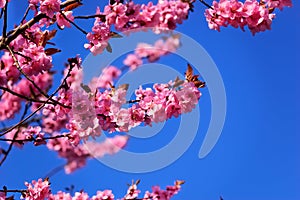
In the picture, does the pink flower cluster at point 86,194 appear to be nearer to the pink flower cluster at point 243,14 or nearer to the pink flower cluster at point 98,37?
the pink flower cluster at point 98,37

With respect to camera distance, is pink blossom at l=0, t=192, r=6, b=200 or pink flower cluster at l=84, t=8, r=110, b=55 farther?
pink blossom at l=0, t=192, r=6, b=200

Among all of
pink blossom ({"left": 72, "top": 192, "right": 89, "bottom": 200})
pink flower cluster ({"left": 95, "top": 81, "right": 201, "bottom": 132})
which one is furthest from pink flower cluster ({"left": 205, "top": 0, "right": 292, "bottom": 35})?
pink blossom ({"left": 72, "top": 192, "right": 89, "bottom": 200})

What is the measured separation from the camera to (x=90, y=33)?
3.66 meters

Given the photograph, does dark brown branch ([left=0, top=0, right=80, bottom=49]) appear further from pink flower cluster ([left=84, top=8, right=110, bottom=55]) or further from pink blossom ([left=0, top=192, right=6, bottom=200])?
pink blossom ([left=0, top=192, right=6, bottom=200])

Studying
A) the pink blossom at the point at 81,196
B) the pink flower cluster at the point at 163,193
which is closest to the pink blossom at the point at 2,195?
the pink blossom at the point at 81,196

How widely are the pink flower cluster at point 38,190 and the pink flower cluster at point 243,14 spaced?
2230 mm

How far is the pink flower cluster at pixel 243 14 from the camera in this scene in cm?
365

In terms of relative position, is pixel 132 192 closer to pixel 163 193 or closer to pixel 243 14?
pixel 163 193

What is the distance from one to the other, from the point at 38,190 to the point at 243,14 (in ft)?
8.31

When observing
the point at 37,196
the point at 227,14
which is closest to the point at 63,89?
the point at 37,196

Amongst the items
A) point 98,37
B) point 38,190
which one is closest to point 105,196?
point 38,190

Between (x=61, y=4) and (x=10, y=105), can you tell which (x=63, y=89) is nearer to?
(x=61, y=4)

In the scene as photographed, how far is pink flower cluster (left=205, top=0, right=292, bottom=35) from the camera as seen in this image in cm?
365

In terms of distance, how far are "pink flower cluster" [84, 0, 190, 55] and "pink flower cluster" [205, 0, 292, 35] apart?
450 millimetres
